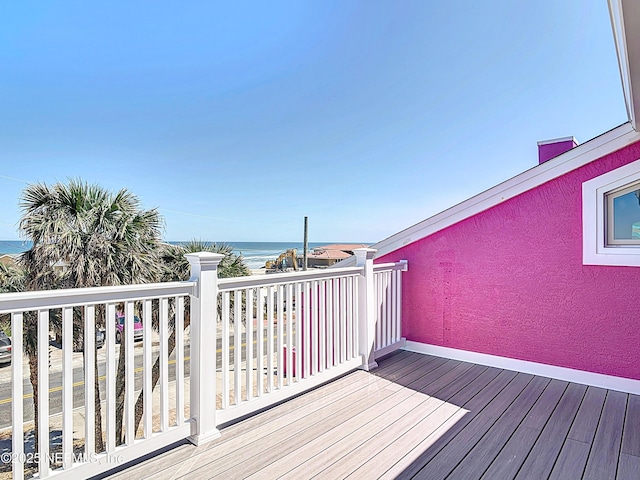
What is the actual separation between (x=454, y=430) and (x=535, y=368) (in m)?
1.48

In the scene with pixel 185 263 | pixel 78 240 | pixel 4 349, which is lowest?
pixel 4 349

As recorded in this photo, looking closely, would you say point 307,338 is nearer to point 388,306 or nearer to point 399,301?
point 388,306

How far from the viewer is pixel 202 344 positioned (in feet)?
6.49

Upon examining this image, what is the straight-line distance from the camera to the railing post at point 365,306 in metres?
3.22

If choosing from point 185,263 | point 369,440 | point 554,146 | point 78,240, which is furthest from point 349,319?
point 78,240

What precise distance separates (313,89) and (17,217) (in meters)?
8.40

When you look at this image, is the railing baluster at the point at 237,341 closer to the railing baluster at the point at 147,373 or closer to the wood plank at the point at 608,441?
the railing baluster at the point at 147,373

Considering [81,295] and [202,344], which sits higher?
[81,295]

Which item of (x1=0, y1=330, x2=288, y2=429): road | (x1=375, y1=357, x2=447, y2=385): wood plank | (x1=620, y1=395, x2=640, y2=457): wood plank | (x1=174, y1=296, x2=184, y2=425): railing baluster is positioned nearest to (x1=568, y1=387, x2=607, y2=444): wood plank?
(x1=620, y1=395, x2=640, y2=457): wood plank

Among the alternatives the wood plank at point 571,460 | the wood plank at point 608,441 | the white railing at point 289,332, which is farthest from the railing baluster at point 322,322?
the wood plank at point 608,441

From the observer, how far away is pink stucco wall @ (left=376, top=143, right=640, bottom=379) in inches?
110

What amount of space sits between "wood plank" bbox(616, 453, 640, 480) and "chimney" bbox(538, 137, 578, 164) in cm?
307

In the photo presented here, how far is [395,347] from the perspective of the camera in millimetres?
3762

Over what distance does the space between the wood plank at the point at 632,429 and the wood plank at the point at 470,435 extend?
65 cm
